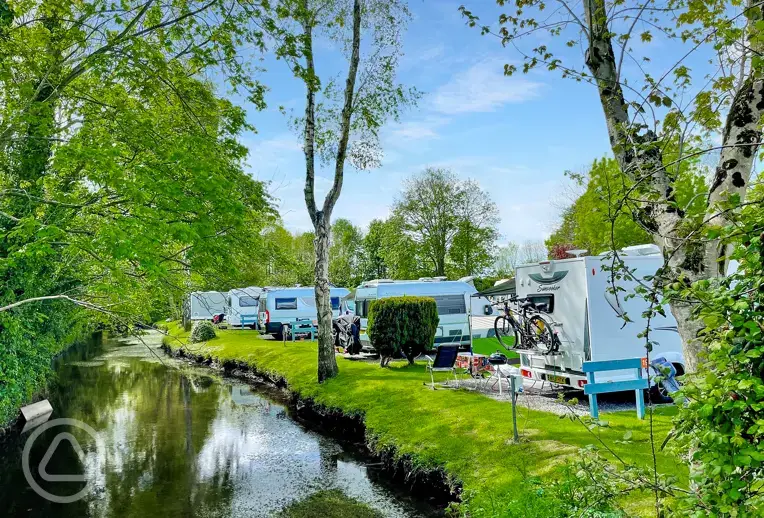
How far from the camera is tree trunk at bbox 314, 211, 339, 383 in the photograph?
532 inches

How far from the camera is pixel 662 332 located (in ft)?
32.3

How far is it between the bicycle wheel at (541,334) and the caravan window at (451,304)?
8.50 metres

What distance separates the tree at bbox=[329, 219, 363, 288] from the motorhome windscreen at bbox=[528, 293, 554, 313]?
37.3m

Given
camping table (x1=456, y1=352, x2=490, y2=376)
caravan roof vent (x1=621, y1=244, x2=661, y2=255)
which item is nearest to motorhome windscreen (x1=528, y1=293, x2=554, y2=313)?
caravan roof vent (x1=621, y1=244, x2=661, y2=255)

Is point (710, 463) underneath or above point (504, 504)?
above

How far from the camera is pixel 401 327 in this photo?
Result: 1518 cm

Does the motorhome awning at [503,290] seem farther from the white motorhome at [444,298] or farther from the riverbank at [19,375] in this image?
the riverbank at [19,375]

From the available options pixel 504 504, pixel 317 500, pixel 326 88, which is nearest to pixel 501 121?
pixel 504 504

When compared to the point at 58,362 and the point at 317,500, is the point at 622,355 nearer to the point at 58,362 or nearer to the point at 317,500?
the point at 317,500

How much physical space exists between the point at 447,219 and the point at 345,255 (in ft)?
70.9

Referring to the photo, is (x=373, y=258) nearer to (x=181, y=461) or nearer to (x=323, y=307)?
(x=323, y=307)

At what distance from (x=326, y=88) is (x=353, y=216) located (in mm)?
48914

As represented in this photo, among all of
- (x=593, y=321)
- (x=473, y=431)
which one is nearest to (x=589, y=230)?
(x=593, y=321)

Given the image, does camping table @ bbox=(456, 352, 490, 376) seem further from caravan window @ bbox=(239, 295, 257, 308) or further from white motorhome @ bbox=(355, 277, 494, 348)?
caravan window @ bbox=(239, 295, 257, 308)
